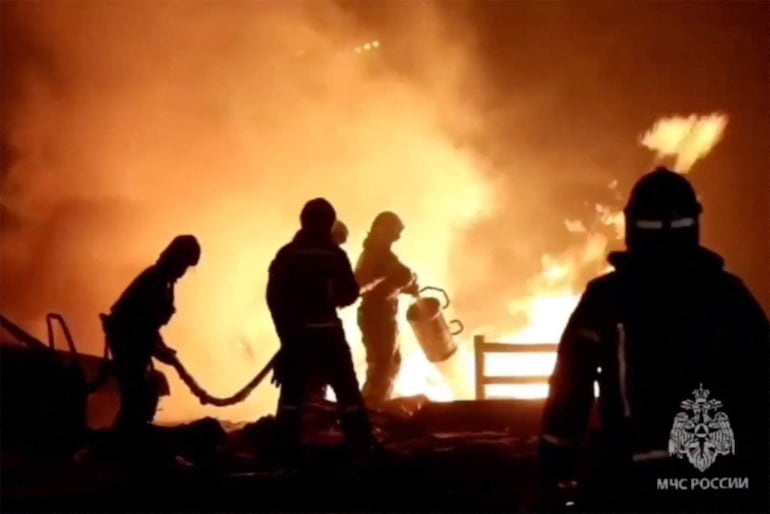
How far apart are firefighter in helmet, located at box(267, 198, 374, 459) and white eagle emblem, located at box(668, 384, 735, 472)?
149 inches

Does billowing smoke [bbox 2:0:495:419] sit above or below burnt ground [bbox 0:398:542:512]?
above

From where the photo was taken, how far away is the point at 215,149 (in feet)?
52.7

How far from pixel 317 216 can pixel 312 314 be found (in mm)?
698

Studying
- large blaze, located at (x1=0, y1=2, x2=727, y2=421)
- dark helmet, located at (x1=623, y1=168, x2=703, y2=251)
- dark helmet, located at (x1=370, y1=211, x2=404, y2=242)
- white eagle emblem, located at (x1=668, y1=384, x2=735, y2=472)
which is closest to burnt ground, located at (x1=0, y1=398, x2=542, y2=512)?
white eagle emblem, located at (x1=668, y1=384, x2=735, y2=472)

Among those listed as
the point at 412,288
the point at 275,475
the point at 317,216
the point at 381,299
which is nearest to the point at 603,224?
the point at 412,288

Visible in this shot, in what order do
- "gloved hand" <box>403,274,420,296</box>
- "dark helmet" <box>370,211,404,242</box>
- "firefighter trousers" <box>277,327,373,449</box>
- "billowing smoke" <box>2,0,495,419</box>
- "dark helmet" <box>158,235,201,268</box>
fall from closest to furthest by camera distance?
1. "firefighter trousers" <box>277,327,373,449</box>
2. "dark helmet" <box>158,235,201,268</box>
3. "dark helmet" <box>370,211,404,242</box>
4. "gloved hand" <box>403,274,420,296</box>
5. "billowing smoke" <box>2,0,495,419</box>

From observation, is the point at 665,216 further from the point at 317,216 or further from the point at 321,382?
the point at 321,382

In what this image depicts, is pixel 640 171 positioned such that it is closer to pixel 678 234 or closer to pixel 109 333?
pixel 109 333

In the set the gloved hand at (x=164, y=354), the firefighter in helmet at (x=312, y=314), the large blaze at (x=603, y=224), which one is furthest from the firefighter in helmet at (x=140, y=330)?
the large blaze at (x=603, y=224)

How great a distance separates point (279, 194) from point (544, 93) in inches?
187

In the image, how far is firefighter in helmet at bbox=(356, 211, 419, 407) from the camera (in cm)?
989

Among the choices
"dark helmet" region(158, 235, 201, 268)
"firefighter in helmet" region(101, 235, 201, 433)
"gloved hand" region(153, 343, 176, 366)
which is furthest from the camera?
"gloved hand" region(153, 343, 176, 366)

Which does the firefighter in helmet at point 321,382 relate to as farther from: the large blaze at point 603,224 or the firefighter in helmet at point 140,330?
the large blaze at point 603,224

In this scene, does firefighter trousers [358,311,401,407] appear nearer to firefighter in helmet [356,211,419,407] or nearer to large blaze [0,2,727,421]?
firefighter in helmet [356,211,419,407]
